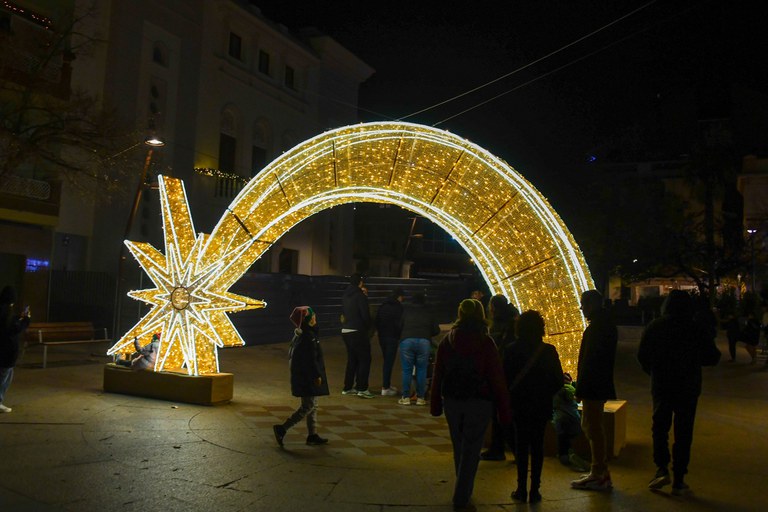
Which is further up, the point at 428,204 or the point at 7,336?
the point at 428,204

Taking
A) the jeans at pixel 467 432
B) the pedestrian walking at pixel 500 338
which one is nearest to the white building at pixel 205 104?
the pedestrian walking at pixel 500 338

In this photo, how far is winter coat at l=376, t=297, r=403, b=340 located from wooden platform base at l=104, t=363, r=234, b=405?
2.68 m

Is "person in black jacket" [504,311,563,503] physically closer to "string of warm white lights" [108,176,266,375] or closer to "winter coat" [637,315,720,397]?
"winter coat" [637,315,720,397]

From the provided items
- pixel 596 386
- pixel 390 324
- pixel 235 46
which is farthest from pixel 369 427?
pixel 235 46

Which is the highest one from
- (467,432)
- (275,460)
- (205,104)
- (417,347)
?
(205,104)

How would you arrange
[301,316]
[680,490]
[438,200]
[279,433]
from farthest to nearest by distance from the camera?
[438,200] → [301,316] → [279,433] → [680,490]

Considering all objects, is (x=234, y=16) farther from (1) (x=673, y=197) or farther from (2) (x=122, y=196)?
(1) (x=673, y=197)

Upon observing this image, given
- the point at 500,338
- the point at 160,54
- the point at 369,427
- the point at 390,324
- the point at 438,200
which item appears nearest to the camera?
the point at 500,338

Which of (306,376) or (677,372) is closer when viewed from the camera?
(677,372)

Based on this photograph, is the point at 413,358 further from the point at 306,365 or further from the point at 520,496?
the point at 520,496

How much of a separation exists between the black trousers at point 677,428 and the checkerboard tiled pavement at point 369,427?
93.6 inches

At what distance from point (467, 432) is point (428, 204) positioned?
5606 millimetres

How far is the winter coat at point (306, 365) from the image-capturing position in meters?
7.61

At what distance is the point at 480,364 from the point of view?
5.51m
